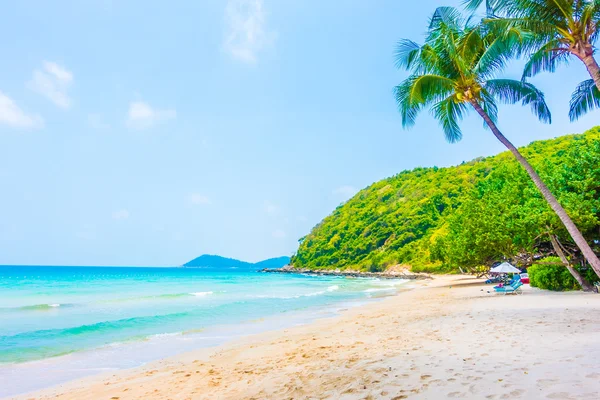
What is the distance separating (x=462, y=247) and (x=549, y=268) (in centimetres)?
1054

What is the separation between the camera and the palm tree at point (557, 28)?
8430mm

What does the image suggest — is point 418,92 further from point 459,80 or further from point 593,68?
point 593,68

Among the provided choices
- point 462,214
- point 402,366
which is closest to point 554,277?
point 402,366

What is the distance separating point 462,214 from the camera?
33000 millimetres

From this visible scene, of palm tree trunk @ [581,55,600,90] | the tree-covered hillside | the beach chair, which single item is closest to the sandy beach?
the tree-covered hillside

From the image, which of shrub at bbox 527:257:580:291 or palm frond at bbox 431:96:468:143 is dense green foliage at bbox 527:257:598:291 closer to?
shrub at bbox 527:257:580:291

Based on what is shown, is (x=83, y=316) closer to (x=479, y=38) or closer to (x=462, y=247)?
(x=479, y=38)

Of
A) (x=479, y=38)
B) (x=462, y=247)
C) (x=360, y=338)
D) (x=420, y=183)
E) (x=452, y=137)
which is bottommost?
(x=360, y=338)

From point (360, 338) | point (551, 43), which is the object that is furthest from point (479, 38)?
point (360, 338)

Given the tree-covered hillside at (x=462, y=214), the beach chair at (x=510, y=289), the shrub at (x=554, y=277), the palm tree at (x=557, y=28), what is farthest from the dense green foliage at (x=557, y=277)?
the palm tree at (x=557, y=28)

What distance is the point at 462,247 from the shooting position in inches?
1079

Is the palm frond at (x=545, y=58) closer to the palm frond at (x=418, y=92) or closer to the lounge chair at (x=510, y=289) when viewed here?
the palm frond at (x=418, y=92)

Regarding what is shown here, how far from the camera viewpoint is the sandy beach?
4.31m

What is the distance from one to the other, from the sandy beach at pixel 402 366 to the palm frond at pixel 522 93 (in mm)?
6270
